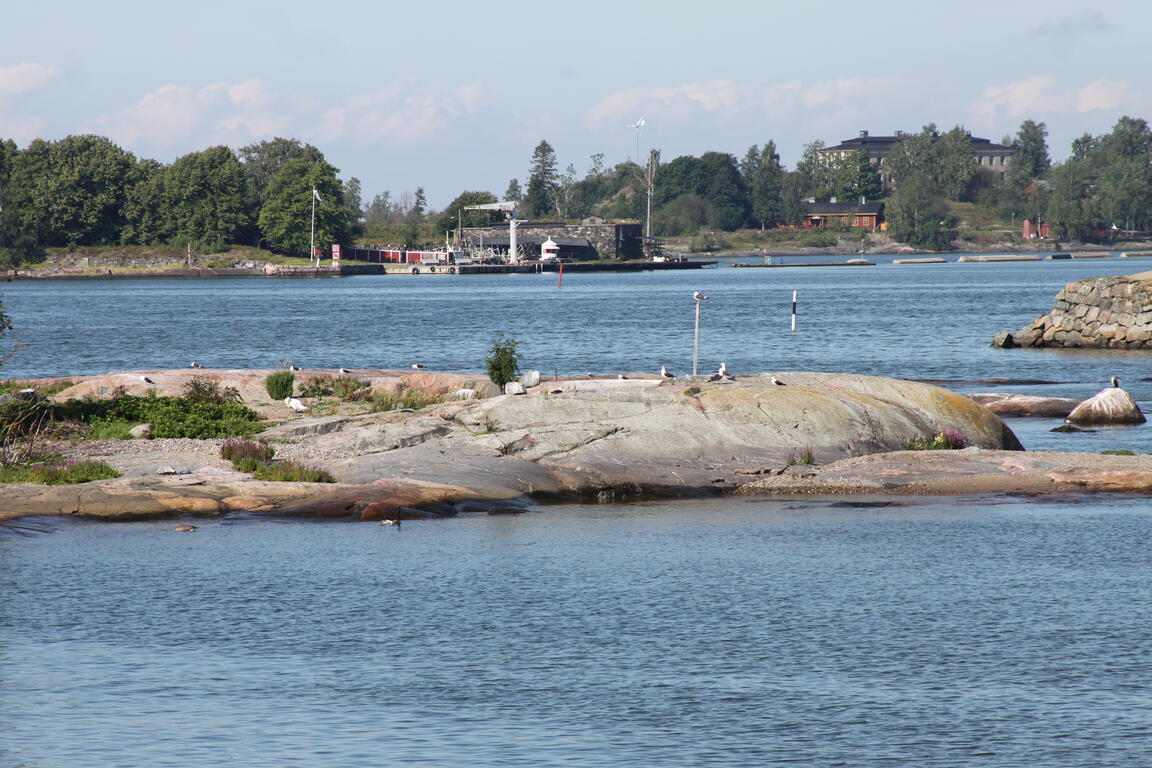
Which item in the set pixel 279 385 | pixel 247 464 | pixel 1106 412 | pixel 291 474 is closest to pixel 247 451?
pixel 247 464

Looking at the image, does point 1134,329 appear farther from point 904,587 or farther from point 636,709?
point 636,709

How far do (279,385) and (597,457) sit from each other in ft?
40.4

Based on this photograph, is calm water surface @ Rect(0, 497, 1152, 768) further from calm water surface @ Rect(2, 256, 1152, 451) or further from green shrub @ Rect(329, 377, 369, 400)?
calm water surface @ Rect(2, 256, 1152, 451)

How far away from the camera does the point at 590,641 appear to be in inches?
670

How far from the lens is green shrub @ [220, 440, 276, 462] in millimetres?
27087

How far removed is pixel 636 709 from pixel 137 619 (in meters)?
7.67

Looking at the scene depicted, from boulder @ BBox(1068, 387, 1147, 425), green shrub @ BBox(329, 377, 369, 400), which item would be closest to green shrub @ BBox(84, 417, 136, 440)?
green shrub @ BBox(329, 377, 369, 400)

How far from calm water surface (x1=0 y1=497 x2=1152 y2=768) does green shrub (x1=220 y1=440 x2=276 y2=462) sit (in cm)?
302

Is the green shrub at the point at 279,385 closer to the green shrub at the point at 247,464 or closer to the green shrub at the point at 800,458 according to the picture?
the green shrub at the point at 247,464

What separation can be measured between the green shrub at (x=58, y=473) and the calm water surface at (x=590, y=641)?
2143 mm

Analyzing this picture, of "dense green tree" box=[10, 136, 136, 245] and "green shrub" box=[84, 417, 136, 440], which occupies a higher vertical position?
"dense green tree" box=[10, 136, 136, 245]

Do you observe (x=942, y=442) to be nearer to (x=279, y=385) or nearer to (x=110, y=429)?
(x=279, y=385)

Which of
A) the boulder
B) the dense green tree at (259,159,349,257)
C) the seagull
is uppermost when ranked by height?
the dense green tree at (259,159,349,257)

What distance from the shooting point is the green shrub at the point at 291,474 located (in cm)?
2584
